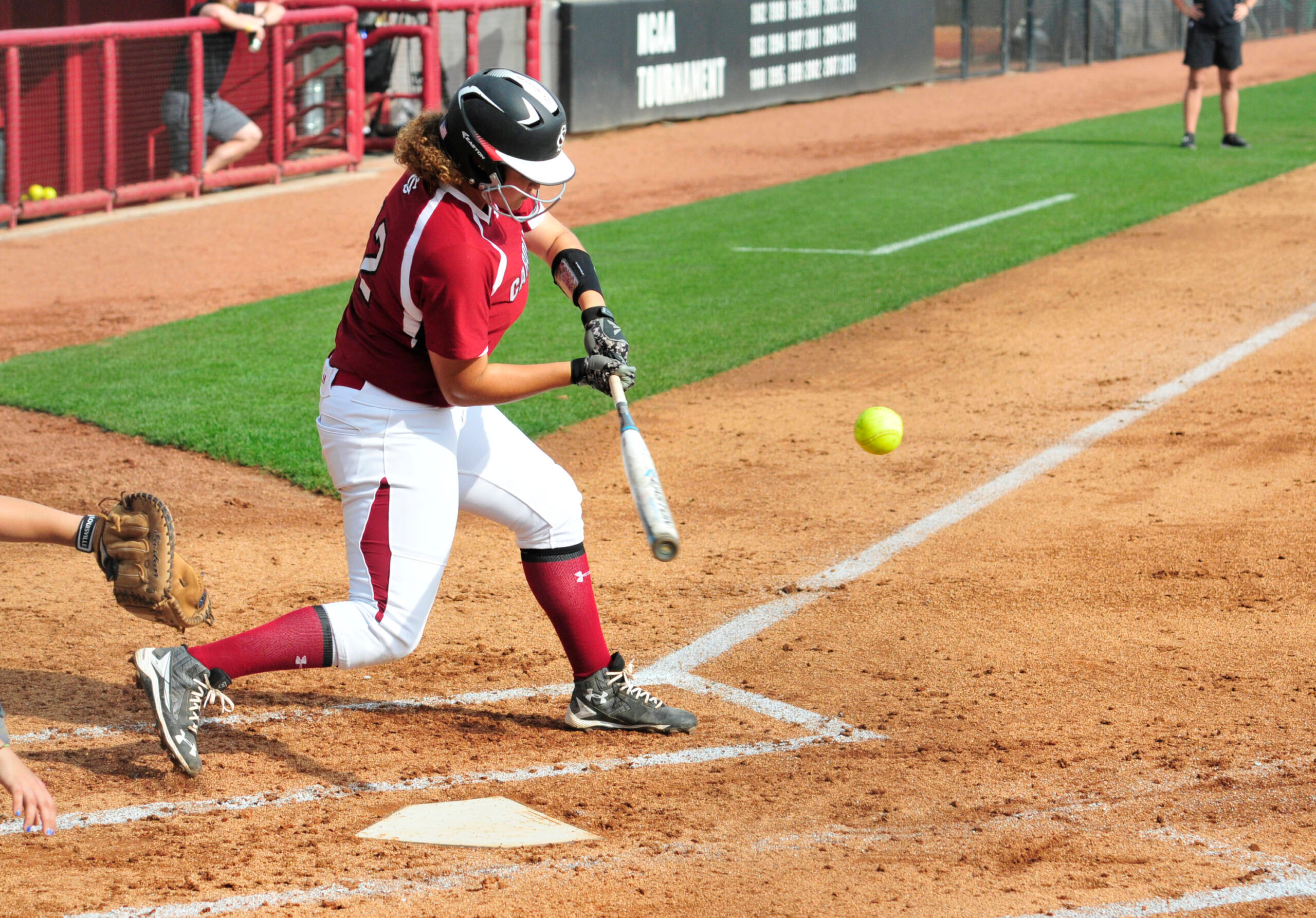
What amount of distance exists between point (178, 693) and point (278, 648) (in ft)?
0.94

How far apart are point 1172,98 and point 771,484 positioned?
19.2 meters

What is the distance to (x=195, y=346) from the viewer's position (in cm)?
939

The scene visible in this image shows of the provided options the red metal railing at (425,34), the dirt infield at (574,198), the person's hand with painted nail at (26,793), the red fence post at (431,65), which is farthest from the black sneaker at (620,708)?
the red fence post at (431,65)

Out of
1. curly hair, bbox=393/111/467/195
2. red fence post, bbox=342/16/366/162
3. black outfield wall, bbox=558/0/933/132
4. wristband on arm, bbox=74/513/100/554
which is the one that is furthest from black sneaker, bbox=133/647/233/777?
black outfield wall, bbox=558/0/933/132

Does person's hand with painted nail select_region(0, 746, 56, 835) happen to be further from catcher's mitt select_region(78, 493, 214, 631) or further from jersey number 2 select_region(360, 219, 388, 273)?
jersey number 2 select_region(360, 219, 388, 273)

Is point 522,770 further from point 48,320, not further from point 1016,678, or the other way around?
point 48,320

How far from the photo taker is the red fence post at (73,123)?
12.9 metres

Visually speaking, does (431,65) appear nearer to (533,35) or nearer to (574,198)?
(533,35)

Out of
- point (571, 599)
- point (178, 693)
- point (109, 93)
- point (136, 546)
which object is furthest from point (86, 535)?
point (109, 93)

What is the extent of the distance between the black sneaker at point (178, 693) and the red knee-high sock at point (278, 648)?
0.04 meters

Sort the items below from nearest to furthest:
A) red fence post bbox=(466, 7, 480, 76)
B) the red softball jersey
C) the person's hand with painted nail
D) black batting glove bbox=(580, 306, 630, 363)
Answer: the person's hand with painted nail < the red softball jersey < black batting glove bbox=(580, 306, 630, 363) < red fence post bbox=(466, 7, 480, 76)

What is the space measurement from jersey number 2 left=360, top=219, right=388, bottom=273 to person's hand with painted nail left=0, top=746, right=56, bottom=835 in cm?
148

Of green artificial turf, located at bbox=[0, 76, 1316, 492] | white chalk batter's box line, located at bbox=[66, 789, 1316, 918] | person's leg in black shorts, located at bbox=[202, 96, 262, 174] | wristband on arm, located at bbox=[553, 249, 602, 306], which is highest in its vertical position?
person's leg in black shorts, located at bbox=[202, 96, 262, 174]

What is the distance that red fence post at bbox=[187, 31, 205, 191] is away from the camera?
1380 centimetres
